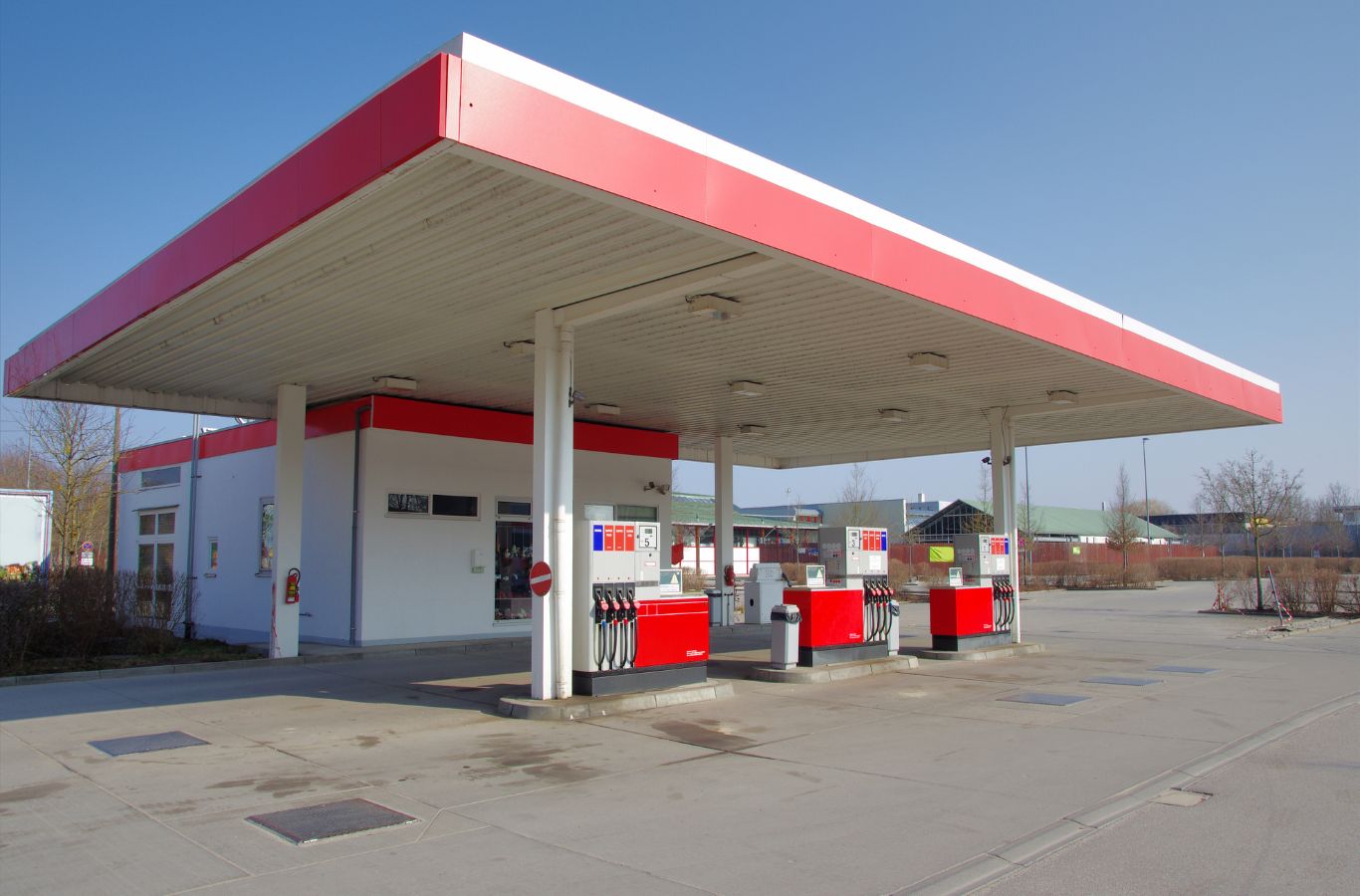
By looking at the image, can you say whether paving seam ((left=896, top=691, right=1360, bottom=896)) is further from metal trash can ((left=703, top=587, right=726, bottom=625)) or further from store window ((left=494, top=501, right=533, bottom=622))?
metal trash can ((left=703, top=587, right=726, bottom=625))

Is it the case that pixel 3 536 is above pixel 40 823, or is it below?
above

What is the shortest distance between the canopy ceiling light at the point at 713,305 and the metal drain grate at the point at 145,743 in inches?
267

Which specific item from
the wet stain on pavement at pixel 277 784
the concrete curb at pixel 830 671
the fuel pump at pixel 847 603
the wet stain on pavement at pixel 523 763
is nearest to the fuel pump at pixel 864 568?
the fuel pump at pixel 847 603

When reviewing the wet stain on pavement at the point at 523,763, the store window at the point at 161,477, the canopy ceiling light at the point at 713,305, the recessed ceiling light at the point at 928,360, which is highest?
the canopy ceiling light at the point at 713,305

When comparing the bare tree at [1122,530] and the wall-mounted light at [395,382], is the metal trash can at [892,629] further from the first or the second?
the bare tree at [1122,530]

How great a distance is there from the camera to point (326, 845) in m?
5.95

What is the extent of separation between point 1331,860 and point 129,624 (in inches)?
654

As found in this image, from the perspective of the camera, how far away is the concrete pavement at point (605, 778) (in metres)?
5.54

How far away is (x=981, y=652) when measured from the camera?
16469mm

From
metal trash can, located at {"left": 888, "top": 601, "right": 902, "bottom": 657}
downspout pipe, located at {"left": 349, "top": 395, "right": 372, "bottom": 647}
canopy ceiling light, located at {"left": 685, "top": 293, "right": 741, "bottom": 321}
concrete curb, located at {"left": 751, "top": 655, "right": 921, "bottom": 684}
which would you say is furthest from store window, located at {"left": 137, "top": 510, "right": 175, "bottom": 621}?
metal trash can, located at {"left": 888, "top": 601, "right": 902, "bottom": 657}

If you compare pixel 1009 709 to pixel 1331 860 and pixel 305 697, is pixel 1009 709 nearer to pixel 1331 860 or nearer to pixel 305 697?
pixel 1331 860

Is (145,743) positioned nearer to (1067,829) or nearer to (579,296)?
(579,296)

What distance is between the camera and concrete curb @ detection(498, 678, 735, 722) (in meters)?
10.6

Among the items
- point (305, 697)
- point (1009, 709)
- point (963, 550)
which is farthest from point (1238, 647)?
point (305, 697)
